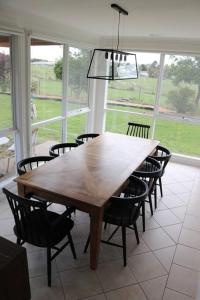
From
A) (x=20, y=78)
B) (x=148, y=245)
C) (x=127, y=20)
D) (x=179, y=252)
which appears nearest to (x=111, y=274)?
(x=148, y=245)

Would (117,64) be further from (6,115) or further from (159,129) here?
(159,129)

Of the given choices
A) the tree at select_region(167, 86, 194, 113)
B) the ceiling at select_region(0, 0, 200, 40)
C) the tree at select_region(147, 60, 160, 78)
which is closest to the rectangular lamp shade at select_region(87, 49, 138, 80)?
the ceiling at select_region(0, 0, 200, 40)

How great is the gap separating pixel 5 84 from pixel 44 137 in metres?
1.47

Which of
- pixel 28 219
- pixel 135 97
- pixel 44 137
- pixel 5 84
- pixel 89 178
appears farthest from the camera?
pixel 135 97

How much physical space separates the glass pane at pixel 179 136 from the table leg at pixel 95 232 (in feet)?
13.1

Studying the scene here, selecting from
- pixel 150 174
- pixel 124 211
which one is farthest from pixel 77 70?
pixel 124 211

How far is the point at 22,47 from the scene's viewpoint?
3.62m

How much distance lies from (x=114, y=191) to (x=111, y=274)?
82cm

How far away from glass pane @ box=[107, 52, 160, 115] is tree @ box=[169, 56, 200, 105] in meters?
0.39

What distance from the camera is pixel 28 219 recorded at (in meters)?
2.17

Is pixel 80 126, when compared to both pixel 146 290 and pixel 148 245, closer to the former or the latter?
pixel 148 245

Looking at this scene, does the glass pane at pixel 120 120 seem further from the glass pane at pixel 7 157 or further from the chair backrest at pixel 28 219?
the chair backrest at pixel 28 219

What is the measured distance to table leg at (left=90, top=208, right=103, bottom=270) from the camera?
2.30 metres

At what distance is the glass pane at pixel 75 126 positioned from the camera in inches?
220
